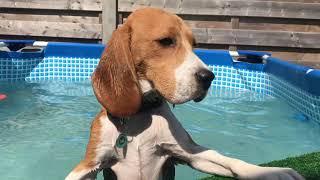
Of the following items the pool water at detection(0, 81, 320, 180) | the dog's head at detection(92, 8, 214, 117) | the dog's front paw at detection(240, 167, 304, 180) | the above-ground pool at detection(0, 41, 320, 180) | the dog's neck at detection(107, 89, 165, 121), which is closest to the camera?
the dog's front paw at detection(240, 167, 304, 180)

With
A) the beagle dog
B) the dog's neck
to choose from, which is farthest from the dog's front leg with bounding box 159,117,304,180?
the dog's neck

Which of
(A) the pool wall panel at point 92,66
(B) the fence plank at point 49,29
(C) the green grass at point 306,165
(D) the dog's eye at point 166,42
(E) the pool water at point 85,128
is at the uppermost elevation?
(D) the dog's eye at point 166,42

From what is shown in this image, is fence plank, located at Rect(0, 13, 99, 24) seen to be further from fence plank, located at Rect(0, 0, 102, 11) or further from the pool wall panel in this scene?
the pool wall panel

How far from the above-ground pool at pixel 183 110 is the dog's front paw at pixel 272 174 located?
252cm

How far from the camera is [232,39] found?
9.47m

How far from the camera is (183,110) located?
23.4ft

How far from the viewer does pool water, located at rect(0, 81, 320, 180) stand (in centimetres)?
521

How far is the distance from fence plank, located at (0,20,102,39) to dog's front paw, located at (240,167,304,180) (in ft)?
25.3

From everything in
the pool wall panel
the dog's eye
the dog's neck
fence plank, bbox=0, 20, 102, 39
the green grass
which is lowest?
the pool wall panel

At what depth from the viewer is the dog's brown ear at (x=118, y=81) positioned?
8.19 feet

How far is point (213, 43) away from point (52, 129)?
4.50m

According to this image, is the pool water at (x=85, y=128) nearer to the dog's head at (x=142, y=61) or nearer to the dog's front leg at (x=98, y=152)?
the dog's front leg at (x=98, y=152)

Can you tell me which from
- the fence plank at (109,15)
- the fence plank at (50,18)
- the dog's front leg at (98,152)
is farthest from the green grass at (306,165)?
the fence plank at (50,18)

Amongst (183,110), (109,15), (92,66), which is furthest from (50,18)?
(183,110)
